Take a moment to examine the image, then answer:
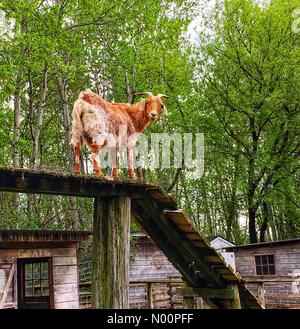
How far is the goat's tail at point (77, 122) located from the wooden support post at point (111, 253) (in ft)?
3.23

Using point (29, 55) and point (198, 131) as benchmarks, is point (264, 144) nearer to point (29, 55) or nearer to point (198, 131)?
point (198, 131)

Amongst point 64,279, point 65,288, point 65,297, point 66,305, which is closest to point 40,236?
point 64,279

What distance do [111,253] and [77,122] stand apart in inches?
80.2

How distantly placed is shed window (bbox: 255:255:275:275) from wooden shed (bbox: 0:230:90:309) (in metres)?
11.5

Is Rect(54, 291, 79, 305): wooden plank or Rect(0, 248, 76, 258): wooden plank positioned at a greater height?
Rect(0, 248, 76, 258): wooden plank

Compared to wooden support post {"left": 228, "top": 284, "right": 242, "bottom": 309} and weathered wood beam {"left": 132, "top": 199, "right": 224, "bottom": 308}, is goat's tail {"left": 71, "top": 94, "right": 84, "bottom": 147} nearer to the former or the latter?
weathered wood beam {"left": 132, "top": 199, "right": 224, "bottom": 308}

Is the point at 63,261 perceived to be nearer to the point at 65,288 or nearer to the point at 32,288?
the point at 65,288

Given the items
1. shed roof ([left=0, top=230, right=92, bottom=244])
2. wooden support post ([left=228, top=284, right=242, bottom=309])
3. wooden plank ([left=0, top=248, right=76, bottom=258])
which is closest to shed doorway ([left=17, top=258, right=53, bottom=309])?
wooden plank ([left=0, top=248, right=76, bottom=258])

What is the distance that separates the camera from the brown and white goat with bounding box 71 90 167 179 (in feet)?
20.6

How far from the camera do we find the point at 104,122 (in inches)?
252

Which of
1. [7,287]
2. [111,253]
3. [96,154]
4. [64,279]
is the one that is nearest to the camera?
[111,253]

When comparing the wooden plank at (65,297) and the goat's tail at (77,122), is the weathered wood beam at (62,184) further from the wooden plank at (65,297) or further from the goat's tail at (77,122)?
the wooden plank at (65,297)

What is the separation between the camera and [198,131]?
28078 mm

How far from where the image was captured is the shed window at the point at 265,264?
856 inches
